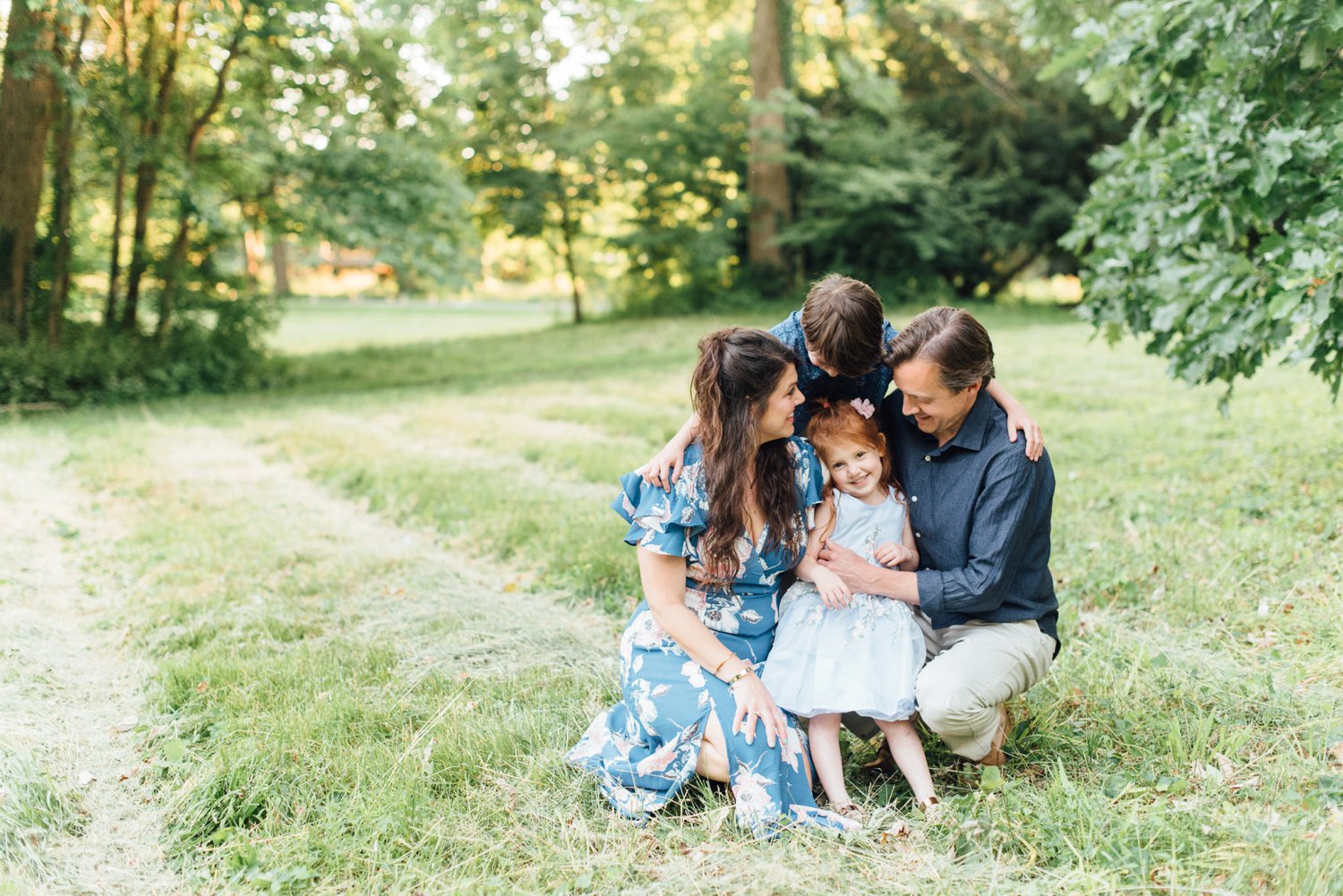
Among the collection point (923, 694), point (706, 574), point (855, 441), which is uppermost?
point (855, 441)

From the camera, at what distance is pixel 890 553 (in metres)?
3.12

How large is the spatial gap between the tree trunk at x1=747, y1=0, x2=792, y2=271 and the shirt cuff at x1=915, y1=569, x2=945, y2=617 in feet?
61.0

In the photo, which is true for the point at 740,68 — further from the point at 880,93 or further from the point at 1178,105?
the point at 1178,105

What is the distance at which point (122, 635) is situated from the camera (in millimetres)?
4516

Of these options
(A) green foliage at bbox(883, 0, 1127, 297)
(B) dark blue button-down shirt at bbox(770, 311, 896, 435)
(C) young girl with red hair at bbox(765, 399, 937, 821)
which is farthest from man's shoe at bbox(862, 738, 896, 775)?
(A) green foliage at bbox(883, 0, 1127, 297)

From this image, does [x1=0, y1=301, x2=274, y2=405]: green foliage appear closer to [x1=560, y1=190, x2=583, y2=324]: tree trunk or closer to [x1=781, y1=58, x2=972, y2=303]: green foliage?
[x1=560, y1=190, x2=583, y2=324]: tree trunk

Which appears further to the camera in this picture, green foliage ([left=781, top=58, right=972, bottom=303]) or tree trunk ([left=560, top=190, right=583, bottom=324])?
tree trunk ([left=560, top=190, right=583, bottom=324])

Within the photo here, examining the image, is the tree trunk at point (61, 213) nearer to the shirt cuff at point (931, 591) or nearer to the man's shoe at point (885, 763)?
the man's shoe at point (885, 763)

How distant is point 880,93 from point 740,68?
3444mm

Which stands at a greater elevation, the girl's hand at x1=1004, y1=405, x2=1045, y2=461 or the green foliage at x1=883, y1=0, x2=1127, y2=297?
the green foliage at x1=883, y1=0, x2=1127, y2=297

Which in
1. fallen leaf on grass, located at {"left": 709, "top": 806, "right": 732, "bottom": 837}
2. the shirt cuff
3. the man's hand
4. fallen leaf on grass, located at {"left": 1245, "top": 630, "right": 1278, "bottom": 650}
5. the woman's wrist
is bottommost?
fallen leaf on grass, located at {"left": 709, "top": 806, "right": 732, "bottom": 837}

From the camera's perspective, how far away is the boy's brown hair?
3.00 m

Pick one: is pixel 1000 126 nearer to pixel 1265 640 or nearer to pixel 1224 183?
pixel 1224 183

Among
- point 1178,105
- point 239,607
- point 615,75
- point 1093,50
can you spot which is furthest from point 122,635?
point 615,75
